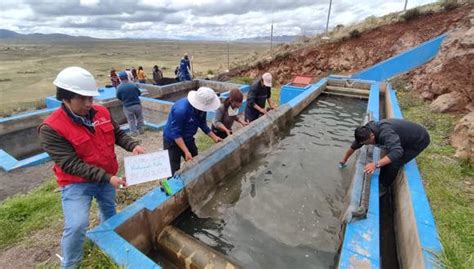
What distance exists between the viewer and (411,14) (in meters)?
13.0

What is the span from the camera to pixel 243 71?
16312mm

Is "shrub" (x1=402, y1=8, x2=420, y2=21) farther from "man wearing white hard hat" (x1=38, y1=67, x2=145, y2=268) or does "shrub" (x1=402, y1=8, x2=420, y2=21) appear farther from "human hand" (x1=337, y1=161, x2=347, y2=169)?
"man wearing white hard hat" (x1=38, y1=67, x2=145, y2=268)

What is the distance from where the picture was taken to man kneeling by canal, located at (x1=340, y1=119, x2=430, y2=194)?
345 cm

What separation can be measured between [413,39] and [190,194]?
1363 cm

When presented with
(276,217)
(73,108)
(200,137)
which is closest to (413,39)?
(200,137)

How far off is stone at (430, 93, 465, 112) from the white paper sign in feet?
23.7

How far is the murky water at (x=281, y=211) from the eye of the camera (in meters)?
2.95

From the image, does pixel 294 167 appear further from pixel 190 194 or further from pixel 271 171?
pixel 190 194

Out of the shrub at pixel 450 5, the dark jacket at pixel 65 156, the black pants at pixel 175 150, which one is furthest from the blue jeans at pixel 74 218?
the shrub at pixel 450 5

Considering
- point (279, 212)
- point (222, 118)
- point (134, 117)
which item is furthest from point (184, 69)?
point (279, 212)

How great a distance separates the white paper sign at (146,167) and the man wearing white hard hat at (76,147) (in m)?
0.10

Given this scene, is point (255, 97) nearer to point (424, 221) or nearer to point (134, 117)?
point (134, 117)

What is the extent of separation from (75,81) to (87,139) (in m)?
0.48

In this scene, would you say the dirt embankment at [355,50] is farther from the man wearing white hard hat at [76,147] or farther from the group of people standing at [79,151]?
the man wearing white hard hat at [76,147]
